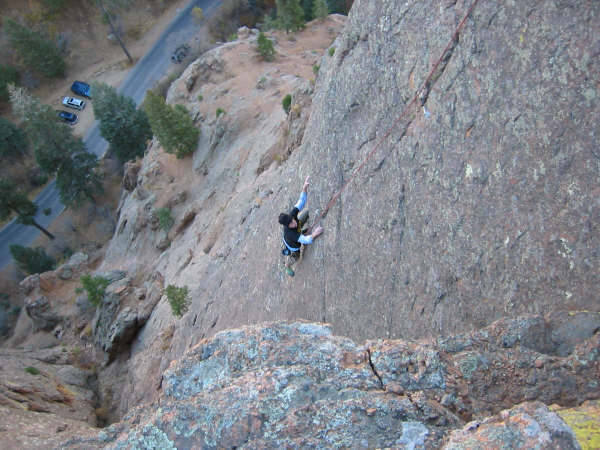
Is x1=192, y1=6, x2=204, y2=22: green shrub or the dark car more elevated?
x1=192, y1=6, x2=204, y2=22: green shrub

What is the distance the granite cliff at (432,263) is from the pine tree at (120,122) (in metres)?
36.2

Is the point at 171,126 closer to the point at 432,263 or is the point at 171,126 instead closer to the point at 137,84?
the point at 432,263

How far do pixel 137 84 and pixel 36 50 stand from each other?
48.6 ft

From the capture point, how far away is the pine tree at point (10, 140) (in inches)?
2014

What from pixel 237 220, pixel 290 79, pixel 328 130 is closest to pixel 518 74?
pixel 328 130

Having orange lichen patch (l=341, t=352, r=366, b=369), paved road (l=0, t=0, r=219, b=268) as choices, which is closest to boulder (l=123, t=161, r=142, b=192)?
paved road (l=0, t=0, r=219, b=268)

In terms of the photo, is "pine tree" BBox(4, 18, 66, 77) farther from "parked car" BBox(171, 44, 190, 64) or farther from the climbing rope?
the climbing rope

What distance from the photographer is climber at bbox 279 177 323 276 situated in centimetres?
1015

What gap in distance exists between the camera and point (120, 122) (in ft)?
140

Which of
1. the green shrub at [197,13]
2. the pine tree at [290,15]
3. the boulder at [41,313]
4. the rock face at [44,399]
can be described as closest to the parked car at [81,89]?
the green shrub at [197,13]

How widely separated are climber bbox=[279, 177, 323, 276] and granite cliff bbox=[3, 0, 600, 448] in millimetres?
317

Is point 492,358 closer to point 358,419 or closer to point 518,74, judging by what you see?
point 358,419

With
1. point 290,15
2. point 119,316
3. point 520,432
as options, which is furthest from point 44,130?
point 520,432

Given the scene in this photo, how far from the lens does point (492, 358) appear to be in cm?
575
